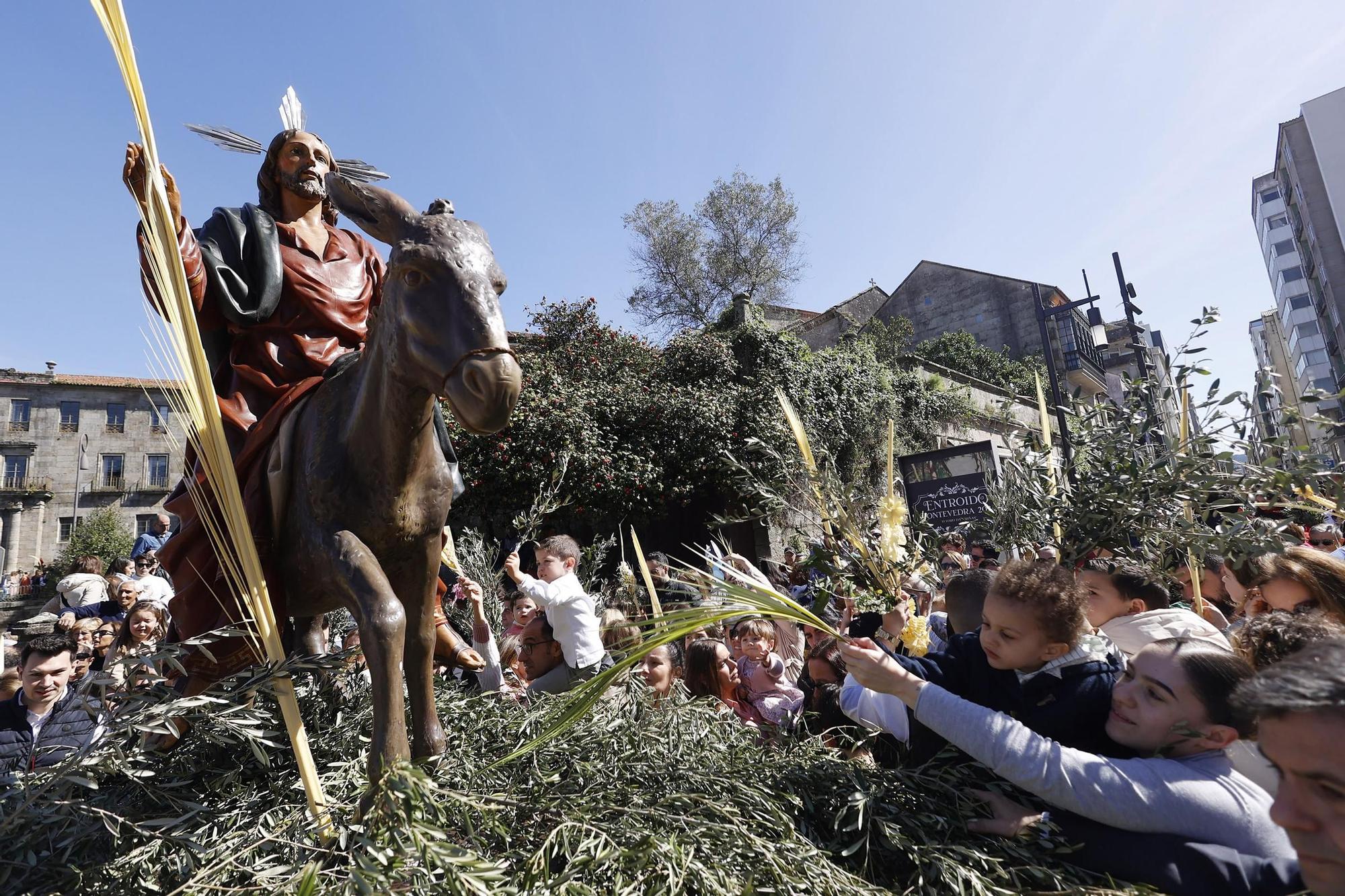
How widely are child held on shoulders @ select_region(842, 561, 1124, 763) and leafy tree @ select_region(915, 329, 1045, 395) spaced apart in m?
23.2

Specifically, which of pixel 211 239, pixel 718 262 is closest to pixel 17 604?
pixel 718 262

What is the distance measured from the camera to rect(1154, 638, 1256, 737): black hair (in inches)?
80.4

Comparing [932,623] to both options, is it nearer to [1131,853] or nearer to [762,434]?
[1131,853]

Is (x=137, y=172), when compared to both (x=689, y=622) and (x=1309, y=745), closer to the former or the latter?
(x=689, y=622)

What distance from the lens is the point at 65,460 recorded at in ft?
148

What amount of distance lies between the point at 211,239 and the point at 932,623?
16.6 ft

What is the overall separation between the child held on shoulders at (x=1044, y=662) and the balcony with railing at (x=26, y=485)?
189 ft

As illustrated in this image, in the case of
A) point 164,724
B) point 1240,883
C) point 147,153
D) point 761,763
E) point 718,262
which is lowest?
point 1240,883

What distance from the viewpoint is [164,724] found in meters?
2.08

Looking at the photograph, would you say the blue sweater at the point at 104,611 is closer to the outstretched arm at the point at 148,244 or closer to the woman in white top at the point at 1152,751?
the outstretched arm at the point at 148,244

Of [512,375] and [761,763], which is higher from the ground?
[512,375]

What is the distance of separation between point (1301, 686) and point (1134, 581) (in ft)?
9.65

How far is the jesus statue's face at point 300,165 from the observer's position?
346 cm

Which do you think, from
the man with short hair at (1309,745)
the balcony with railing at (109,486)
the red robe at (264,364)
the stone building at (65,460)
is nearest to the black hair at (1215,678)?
the man with short hair at (1309,745)
